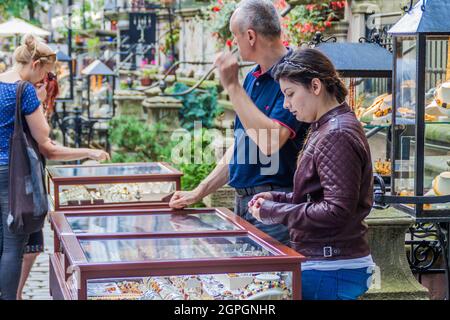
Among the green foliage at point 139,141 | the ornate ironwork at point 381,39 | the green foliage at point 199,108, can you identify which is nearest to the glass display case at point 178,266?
the ornate ironwork at point 381,39

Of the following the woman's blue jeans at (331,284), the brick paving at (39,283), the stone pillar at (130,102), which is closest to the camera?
the woman's blue jeans at (331,284)

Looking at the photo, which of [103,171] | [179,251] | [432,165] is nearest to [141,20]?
[103,171]

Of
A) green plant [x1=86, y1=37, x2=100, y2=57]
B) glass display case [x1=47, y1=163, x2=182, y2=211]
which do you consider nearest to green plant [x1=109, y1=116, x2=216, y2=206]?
glass display case [x1=47, y1=163, x2=182, y2=211]

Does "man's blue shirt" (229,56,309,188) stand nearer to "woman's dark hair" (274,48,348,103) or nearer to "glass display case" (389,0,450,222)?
"woman's dark hair" (274,48,348,103)

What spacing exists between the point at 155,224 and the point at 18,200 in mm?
1974

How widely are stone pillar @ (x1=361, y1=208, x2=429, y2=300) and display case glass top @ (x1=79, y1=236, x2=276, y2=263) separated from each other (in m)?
2.02

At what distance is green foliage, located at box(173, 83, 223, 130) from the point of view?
1515cm

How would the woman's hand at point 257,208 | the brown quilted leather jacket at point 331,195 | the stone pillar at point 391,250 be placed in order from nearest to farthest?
the brown quilted leather jacket at point 331,195 < the woman's hand at point 257,208 < the stone pillar at point 391,250

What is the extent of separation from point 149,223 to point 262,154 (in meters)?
0.62

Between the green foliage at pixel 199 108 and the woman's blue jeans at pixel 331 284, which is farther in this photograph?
the green foliage at pixel 199 108

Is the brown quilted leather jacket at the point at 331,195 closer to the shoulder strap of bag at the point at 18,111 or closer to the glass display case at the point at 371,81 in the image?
the glass display case at the point at 371,81

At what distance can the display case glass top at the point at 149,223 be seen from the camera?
4258mm

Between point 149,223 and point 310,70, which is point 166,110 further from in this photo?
point 310,70
